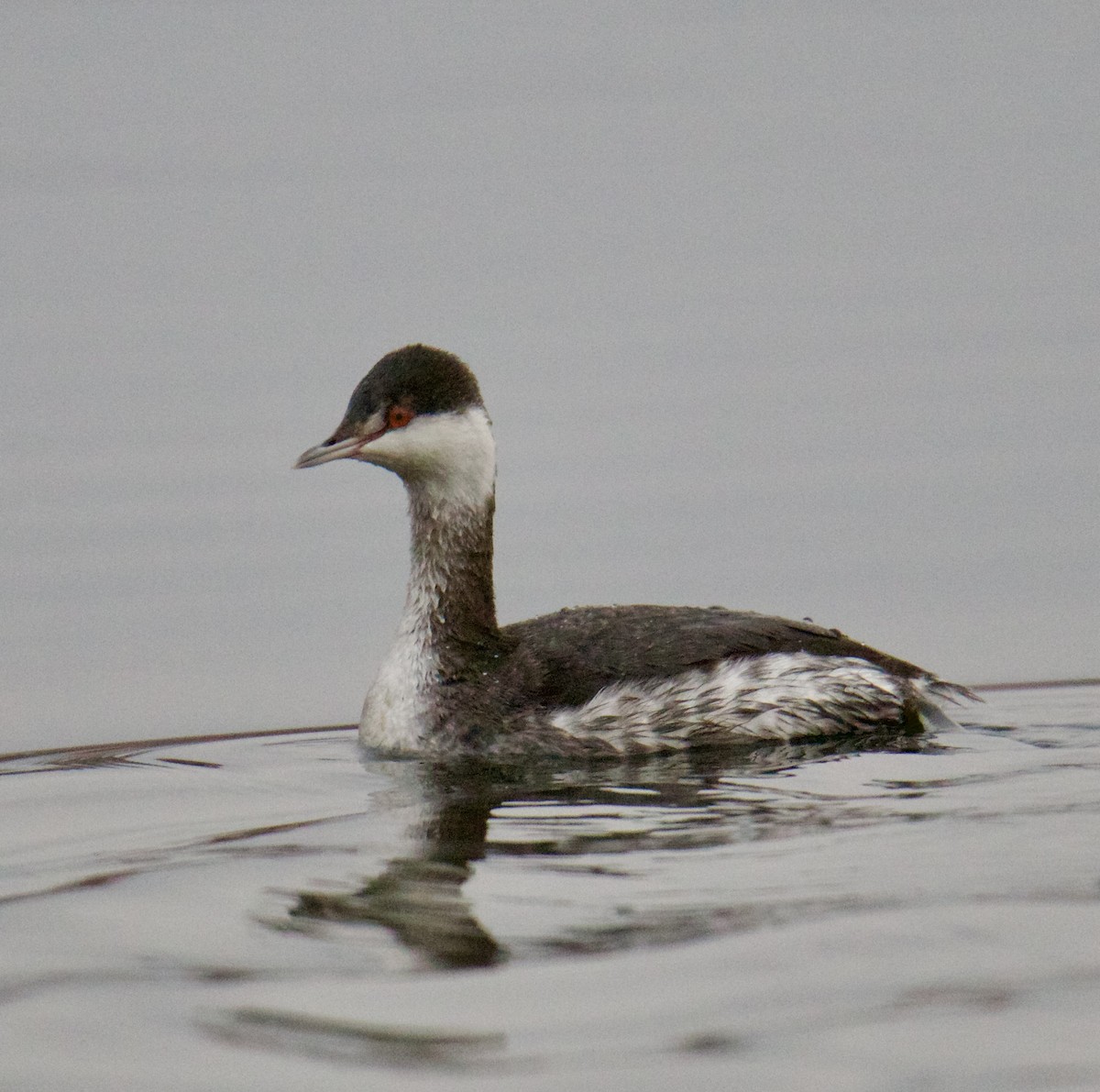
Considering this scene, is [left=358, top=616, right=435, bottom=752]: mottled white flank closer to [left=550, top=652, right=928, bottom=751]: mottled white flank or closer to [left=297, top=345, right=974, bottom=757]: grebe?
[left=297, top=345, right=974, bottom=757]: grebe

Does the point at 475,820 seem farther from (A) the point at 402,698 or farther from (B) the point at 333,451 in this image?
(B) the point at 333,451

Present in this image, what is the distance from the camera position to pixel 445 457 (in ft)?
28.0

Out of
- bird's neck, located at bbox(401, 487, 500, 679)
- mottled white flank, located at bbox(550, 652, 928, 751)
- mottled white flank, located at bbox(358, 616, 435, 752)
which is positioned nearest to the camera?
mottled white flank, located at bbox(550, 652, 928, 751)

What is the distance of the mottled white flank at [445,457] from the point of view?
27.7ft

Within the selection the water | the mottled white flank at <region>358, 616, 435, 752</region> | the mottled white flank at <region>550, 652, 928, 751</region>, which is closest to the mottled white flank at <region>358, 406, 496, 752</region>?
the mottled white flank at <region>358, 616, 435, 752</region>

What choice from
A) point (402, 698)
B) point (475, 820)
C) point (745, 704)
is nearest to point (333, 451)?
point (402, 698)

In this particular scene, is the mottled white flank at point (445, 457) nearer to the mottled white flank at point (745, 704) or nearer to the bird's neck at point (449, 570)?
the bird's neck at point (449, 570)

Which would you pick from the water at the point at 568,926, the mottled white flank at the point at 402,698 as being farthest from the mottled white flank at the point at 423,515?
the water at the point at 568,926

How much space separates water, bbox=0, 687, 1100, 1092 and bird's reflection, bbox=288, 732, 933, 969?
0.06 feet

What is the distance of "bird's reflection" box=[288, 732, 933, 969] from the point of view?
17.6 feet

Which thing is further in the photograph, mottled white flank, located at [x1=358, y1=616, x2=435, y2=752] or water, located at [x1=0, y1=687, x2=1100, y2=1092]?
mottled white flank, located at [x1=358, y1=616, x2=435, y2=752]

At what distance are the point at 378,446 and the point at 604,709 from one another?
4.71 feet

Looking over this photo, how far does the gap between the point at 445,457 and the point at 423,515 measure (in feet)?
0.97

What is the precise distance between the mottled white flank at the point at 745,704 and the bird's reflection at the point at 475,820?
0.12 metres
